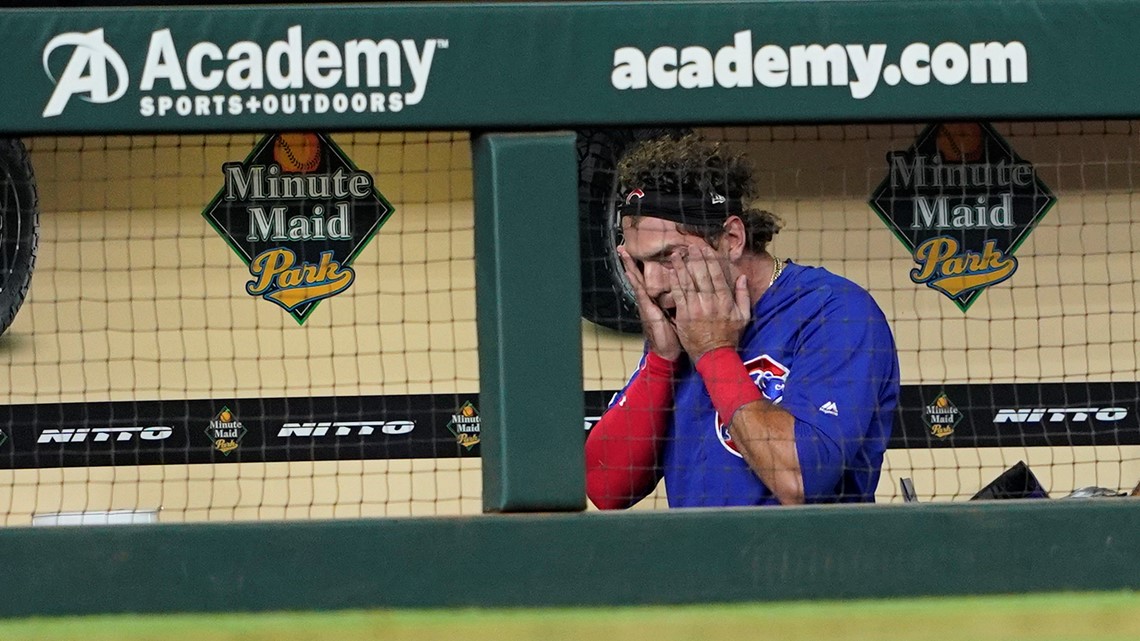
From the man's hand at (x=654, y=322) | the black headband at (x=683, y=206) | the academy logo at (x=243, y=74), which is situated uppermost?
the academy logo at (x=243, y=74)

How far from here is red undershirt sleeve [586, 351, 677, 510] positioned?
10.5 ft

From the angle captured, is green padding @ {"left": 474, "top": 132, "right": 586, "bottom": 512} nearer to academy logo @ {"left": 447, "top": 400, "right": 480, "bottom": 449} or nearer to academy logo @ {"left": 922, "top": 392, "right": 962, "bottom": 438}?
academy logo @ {"left": 447, "top": 400, "right": 480, "bottom": 449}

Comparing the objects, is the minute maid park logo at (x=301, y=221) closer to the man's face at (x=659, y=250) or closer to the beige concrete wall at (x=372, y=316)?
the beige concrete wall at (x=372, y=316)

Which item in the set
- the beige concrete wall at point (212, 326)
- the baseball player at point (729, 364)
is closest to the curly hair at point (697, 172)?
the baseball player at point (729, 364)

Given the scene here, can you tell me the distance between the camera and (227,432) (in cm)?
462

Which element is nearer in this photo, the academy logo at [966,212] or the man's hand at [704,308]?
the man's hand at [704,308]

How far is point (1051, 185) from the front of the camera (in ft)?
15.4

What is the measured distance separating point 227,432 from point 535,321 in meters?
2.38

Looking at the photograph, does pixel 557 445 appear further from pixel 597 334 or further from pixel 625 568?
pixel 597 334

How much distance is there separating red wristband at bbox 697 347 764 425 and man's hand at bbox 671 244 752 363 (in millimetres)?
22

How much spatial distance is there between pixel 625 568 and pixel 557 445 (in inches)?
9.9

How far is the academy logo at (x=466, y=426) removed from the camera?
15.1ft

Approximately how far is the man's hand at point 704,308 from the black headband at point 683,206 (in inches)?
5.2

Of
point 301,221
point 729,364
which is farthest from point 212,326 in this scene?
point 729,364
